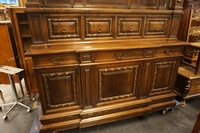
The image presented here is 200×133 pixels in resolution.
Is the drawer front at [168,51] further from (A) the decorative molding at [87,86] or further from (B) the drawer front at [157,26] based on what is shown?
(A) the decorative molding at [87,86]

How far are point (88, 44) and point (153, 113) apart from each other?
4.87 feet

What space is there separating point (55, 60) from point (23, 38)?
1107 millimetres

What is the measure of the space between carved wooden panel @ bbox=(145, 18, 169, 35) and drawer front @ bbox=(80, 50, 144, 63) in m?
0.38

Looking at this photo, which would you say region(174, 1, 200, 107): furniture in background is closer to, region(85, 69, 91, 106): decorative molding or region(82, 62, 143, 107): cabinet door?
region(82, 62, 143, 107): cabinet door

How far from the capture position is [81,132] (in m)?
1.70

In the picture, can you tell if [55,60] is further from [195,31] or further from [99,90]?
[195,31]

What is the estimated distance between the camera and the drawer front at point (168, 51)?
170 cm

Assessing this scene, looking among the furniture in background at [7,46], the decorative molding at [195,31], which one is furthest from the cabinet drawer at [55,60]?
the decorative molding at [195,31]

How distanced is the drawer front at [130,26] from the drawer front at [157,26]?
0.38ft

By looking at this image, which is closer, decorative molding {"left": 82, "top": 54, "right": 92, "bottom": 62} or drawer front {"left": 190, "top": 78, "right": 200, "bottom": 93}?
decorative molding {"left": 82, "top": 54, "right": 92, "bottom": 62}

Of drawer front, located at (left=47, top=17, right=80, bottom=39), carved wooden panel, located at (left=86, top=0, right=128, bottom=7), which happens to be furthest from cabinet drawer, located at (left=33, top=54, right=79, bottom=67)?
carved wooden panel, located at (left=86, top=0, right=128, bottom=7)

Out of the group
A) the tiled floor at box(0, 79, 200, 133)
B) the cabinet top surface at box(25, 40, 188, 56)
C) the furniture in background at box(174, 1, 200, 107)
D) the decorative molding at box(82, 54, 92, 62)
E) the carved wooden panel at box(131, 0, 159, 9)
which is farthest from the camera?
the furniture in background at box(174, 1, 200, 107)

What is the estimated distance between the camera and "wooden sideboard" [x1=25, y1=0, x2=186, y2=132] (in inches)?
53.8

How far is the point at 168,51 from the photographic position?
5.71ft
